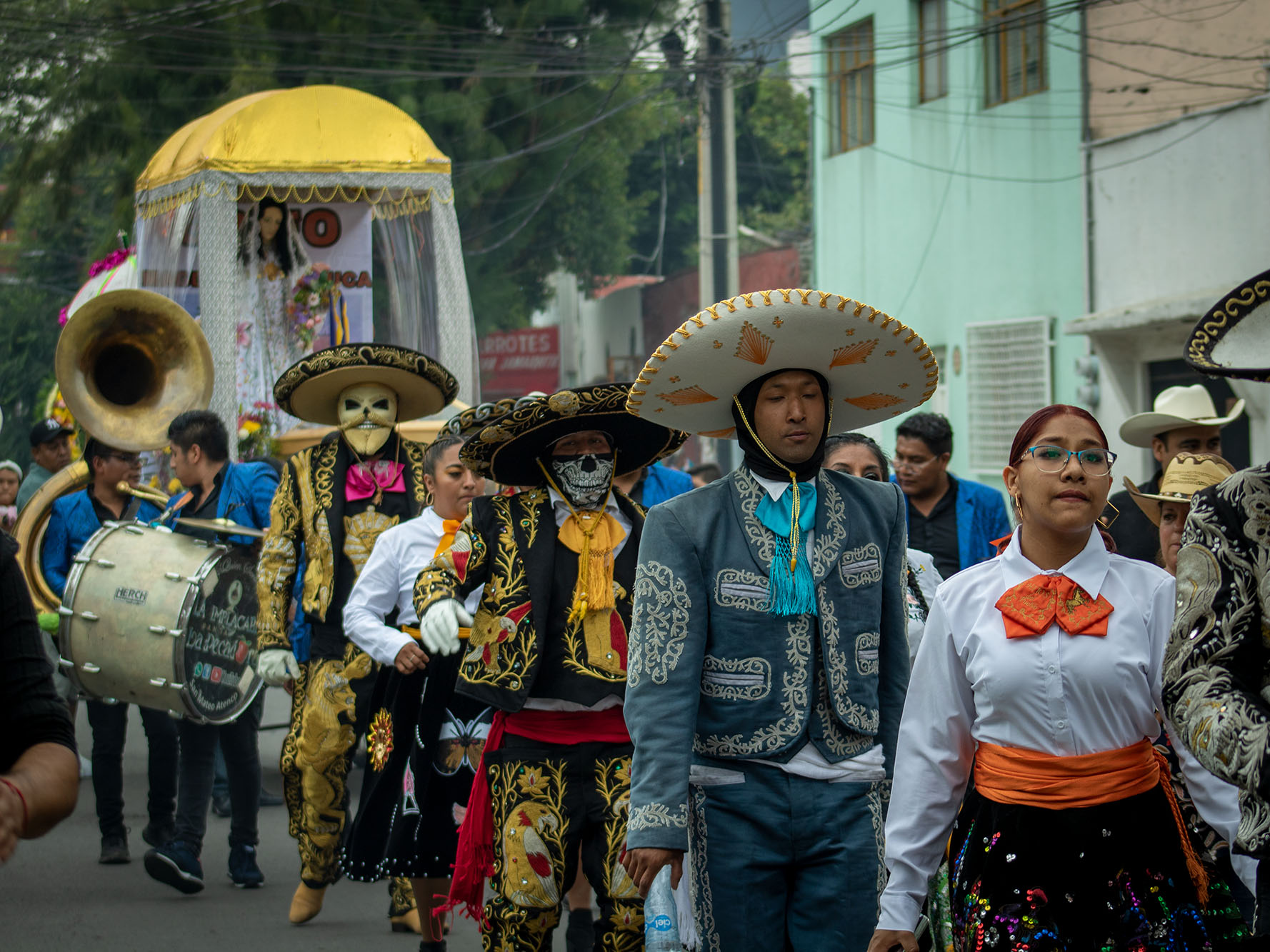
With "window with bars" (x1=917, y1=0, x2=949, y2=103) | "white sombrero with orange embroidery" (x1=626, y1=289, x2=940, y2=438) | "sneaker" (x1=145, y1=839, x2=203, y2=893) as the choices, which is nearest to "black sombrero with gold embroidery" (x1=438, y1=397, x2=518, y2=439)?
"white sombrero with orange embroidery" (x1=626, y1=289, x2=940, y2=438)

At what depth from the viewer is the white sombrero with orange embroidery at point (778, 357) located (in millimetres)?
3951

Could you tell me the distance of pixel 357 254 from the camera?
14.3 metres

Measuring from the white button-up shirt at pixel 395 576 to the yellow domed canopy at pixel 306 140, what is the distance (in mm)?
7345

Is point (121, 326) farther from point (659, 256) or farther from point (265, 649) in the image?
point (659, 256)

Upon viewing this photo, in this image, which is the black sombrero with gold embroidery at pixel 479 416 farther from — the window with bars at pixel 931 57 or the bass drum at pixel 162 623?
the window with bars at pixel 931 57

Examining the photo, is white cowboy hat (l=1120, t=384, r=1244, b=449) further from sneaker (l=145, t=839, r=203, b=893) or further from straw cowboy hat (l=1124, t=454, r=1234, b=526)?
sneaker (l=145, t=839, r=203, b=893)

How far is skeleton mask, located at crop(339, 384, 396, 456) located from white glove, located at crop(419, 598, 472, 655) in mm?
2001

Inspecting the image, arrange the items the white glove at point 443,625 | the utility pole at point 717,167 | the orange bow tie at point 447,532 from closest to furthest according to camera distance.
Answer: the white glove at point 443,625 < the orange bow tie at point 447,532 < the utility pole at point 717,167

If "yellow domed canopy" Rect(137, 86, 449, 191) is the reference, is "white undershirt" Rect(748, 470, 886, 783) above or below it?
below

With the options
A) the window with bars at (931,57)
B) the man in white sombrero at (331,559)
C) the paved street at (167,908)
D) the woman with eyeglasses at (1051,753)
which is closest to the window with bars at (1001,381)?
the window with bars at (931,57)

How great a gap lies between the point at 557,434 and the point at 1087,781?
2629 millimetres

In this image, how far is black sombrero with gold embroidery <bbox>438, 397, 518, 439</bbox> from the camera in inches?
210

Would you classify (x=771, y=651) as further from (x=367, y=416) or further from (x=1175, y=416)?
(x=367, y=416)

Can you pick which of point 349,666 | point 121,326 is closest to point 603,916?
point 349,666
